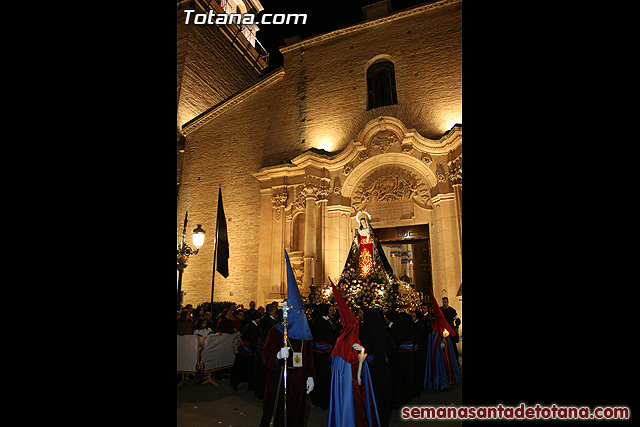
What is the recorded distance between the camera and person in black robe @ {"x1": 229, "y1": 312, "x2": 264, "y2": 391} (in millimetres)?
7656

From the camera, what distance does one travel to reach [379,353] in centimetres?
512

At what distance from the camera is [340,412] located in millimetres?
4723

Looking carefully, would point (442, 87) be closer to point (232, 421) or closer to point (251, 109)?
point (251, 109)

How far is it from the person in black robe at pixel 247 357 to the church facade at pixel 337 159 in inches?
194

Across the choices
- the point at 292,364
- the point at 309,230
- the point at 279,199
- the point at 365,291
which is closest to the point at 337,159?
the point at 279,199

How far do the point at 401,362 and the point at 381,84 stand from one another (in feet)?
38.4

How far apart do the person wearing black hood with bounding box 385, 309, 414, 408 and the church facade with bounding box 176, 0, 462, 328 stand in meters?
5.25

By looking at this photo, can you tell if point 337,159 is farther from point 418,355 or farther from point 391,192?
point 418,355

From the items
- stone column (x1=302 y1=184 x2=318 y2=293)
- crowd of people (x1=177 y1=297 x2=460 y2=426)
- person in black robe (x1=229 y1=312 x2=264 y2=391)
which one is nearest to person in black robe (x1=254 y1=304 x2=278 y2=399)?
crowd of people (x1=177 y1=297 x2=460 y2=426)

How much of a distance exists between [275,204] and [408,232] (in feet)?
16.4

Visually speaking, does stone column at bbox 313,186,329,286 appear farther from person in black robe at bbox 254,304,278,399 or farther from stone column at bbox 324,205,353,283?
person in black robe at bbox 254,304,278,399

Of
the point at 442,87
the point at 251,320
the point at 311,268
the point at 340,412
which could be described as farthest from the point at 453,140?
the point at 340,412
